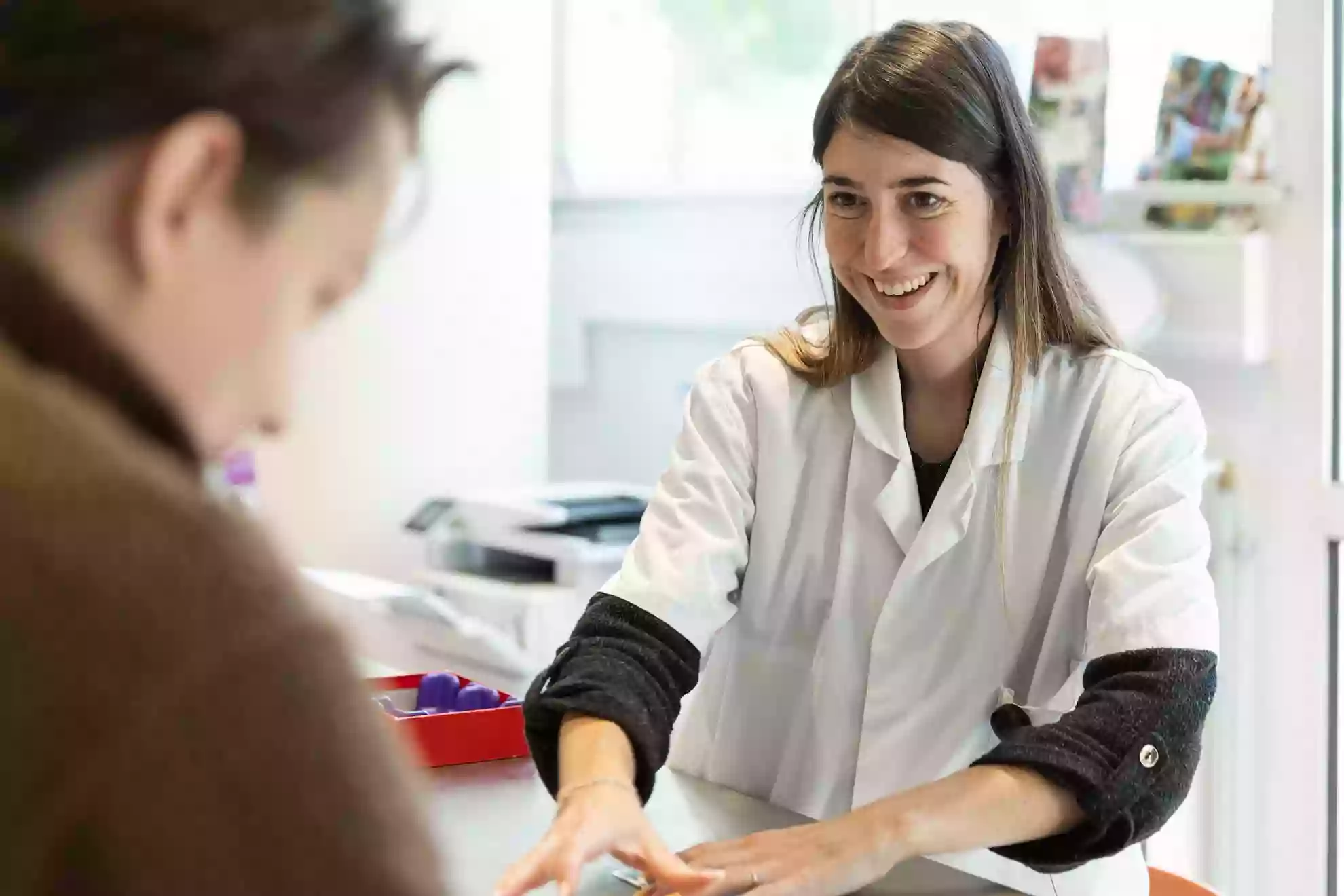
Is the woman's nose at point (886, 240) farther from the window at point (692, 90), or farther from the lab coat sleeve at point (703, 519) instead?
the window at point (692, 90)

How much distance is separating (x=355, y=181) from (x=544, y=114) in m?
2.85

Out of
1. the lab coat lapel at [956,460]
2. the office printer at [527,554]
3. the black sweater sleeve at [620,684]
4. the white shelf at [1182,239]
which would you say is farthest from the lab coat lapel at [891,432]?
the office printer at [527,554]

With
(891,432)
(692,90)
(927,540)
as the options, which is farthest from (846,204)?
(692,90)

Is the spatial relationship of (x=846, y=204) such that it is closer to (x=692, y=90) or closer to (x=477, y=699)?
(x=477, y=699)

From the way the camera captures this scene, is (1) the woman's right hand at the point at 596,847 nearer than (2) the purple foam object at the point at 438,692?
Yes

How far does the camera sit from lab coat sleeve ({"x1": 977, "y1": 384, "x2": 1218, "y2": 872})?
132 centimetres

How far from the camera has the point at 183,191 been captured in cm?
46

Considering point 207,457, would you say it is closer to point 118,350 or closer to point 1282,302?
point 118,350

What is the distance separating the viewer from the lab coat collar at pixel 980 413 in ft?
5.31

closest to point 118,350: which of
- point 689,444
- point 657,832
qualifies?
point 657,832

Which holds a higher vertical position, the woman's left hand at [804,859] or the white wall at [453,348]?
the white wall at [453,348]

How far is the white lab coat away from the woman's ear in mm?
1077

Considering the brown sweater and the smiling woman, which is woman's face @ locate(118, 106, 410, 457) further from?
the smiling woman

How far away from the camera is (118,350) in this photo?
459 millimetres
